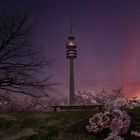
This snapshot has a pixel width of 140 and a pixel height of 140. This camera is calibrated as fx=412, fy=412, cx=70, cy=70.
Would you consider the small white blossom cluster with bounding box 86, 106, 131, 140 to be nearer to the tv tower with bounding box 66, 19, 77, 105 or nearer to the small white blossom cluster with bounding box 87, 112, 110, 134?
the small white blossom cluster with bounding box 87, 112, 110, 134

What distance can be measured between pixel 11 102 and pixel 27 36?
4.83 meters

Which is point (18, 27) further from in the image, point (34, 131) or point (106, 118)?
point (106, 118)

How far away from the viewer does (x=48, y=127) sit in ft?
65.1

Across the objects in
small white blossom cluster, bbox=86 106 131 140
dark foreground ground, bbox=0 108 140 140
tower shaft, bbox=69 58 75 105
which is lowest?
dark foreground ground, bbox=0 108 140 140

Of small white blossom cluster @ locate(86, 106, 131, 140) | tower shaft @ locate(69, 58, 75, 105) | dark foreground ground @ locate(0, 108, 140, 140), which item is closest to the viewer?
small white blossom cluster @ locate(86, 106, 131, 140)

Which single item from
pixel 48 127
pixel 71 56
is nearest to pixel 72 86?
pixel 71 56

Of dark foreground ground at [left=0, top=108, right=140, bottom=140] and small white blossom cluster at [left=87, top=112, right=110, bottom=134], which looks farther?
dark foreground ground at [left=0, top=108, right=140, bottom=140]

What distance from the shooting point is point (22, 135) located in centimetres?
1880

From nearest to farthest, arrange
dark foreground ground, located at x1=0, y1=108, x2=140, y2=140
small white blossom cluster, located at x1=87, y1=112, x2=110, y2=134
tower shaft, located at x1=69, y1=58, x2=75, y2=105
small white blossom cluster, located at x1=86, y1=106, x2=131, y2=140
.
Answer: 1. small white blossom cluster, located at x1=86, y1=106, x2=131, y2=140
2. small white blossom cluster, located at x1=87, y1=112, x2=110, y2=134
3. dark foreground ground, located at x1=0, y1=108, x2=140, y2=140
4. tower shaft, located at x1=69, y1=58, x2=75, y2=105

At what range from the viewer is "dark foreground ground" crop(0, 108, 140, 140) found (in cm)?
1634

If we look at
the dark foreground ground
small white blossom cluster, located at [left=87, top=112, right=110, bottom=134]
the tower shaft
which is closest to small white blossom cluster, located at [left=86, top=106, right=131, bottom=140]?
small white blossom cluster, located at [left=87, top=112, right=110, bottom=134]

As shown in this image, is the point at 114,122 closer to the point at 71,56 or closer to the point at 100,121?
the point at 100,121

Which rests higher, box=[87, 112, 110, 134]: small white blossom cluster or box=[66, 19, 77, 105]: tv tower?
box=[66, 19, 77, 105]: tv tower

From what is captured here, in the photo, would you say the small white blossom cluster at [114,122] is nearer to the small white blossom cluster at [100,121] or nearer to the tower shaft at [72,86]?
the small white blossom cluster at [100,121]
